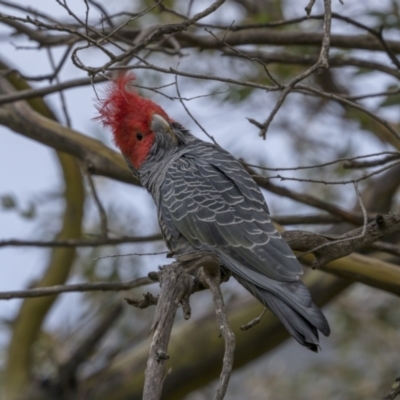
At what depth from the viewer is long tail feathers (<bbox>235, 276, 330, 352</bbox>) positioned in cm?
214

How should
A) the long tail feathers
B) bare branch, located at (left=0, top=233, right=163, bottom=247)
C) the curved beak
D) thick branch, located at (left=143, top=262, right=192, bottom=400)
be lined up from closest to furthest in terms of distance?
thick branch, located at (left=143, top=262, right=192, bottom=400)
the long tail feathers
the curved beak
bare branch, located at (left=0, top=233, right=163, bottom=247)

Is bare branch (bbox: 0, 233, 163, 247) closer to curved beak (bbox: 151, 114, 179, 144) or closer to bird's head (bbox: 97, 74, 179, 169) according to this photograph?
bird's head (bbox: 97, 74, 179, 169)

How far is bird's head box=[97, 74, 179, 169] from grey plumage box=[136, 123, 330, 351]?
31mm

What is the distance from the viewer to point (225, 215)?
2.71 m

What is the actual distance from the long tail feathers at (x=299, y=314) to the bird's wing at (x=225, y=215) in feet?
0.19

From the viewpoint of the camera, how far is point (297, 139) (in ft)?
20.4

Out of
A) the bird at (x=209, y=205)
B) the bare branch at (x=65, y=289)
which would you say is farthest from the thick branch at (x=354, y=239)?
the bare branch at (x=65, y=289)

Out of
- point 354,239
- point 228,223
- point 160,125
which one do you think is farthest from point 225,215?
point 160,125

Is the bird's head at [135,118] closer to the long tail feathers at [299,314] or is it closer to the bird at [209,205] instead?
the bird at [209,205]

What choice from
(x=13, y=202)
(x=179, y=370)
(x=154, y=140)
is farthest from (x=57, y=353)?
(x=154, y=140)

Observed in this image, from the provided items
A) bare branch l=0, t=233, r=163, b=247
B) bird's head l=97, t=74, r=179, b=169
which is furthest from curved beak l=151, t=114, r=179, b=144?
bare branch l=0, t=233, r=163, b=247

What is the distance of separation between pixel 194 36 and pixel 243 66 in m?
1.69

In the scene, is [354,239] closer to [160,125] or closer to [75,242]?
[160,125]

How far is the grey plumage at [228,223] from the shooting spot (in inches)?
90.0
